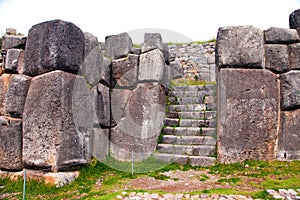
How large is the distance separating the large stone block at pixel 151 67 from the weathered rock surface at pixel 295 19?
10.2 feet

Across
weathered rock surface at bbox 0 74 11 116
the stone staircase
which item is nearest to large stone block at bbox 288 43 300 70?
the stone staircase

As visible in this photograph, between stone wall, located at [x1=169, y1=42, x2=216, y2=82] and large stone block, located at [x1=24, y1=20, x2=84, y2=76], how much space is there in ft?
22.2

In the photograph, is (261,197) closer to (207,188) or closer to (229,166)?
(207,188)

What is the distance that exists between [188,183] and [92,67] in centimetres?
319

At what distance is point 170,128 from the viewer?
22.3 ft

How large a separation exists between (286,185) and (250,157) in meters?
1.37

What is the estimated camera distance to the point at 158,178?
4973 millimetres

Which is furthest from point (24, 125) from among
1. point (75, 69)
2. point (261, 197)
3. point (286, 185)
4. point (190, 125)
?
Result: point (286, 185)

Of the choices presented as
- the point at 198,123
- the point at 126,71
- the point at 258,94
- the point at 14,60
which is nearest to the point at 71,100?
the point at 14,60

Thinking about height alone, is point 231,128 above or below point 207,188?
above

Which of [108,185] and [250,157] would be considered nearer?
[108,185]

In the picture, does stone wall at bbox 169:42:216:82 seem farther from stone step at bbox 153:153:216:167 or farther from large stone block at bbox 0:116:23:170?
large stone block at bbox 0:116:23:170

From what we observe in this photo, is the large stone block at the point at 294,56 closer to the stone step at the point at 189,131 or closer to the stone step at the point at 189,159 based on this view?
the stone step at the point at 189,131

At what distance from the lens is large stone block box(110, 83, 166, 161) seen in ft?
21.3
